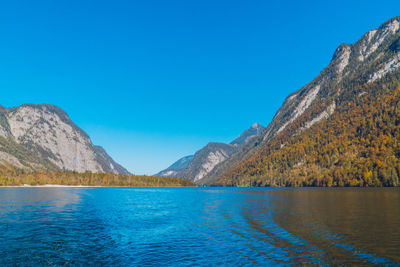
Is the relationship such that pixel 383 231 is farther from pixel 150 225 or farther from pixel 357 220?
pixel 150 225

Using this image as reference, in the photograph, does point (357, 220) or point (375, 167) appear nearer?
point (357, 220)

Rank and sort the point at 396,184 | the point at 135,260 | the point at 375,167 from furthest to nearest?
the point at 375,167 → the point at 396,184 → the point at 135,260

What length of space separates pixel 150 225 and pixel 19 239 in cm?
1906

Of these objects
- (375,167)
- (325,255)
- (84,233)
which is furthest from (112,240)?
(375,167)

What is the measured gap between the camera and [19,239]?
33.5m

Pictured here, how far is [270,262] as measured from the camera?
23.5 m

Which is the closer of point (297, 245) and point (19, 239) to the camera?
point (297, 245)

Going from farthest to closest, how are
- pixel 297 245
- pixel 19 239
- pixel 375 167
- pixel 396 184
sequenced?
pixel 375 167
pixel 396 184
pixel 19 239
pixel 297 245

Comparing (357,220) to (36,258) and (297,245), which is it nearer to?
(297,245)

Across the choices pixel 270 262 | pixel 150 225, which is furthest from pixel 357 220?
pixel 150 225

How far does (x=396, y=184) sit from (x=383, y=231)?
520 feet

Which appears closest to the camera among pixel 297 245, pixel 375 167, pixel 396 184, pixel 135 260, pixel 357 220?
pixel 135 260

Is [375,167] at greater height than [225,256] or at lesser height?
greater

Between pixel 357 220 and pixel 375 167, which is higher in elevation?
pixel 375 167
